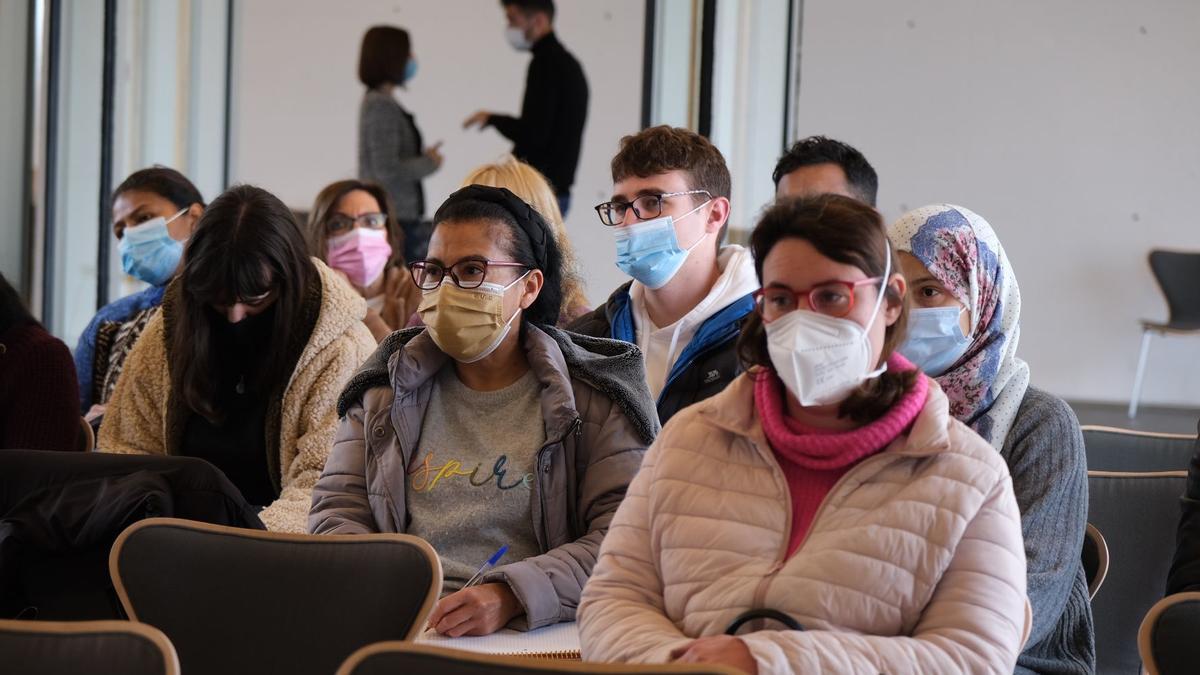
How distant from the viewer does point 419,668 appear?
1384 mm

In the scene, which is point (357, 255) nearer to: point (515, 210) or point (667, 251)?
point (667, 251)

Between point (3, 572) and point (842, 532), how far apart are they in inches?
55.3

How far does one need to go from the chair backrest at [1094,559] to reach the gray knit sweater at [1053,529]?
5.6 inches

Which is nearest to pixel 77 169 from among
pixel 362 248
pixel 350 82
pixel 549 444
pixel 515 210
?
pixel 350 82

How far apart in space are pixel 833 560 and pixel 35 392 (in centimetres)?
214

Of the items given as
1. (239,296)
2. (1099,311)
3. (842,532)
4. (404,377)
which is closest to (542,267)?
(404,377)

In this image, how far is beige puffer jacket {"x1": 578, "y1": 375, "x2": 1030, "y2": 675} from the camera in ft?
5.27

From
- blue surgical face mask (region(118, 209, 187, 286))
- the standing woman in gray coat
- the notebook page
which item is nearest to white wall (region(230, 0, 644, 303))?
the standing woman in gray coat

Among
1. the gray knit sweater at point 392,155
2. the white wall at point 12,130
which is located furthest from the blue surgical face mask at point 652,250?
the white wall at point 12,130

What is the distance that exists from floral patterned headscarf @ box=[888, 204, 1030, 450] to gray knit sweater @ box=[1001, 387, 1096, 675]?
6 centimetres

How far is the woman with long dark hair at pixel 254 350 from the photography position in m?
2.92

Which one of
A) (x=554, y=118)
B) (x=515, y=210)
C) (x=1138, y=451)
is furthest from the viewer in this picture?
(x=554, y=118)

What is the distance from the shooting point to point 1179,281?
7406 mm

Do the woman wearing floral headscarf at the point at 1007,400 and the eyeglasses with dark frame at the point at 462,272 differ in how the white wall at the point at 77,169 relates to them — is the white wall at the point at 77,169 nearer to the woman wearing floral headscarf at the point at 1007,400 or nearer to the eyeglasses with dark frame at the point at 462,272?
the eyeglasses with dark frame at the point at 462,272
